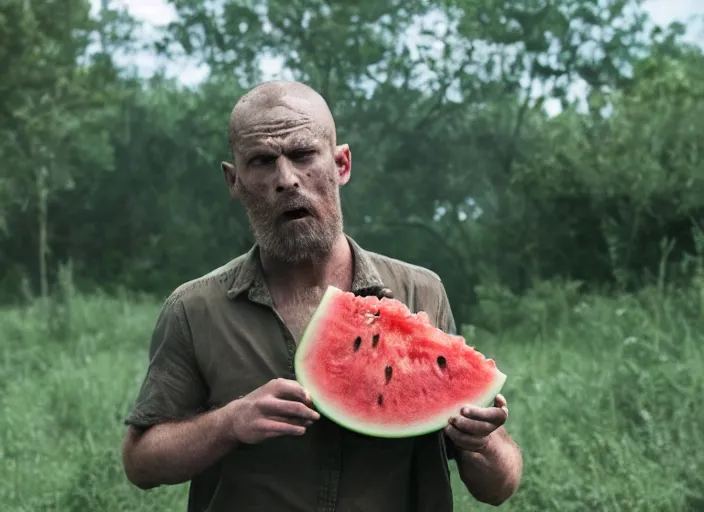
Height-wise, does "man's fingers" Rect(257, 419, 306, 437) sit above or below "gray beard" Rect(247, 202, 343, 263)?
below

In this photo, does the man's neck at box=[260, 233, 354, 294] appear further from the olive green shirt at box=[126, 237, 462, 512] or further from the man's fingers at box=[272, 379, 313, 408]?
the man's fingers at box=[272, 379, 313, 408]

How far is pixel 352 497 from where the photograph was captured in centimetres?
204

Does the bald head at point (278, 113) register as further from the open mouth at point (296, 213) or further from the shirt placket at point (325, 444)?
the shirt placket at point (325, 444)

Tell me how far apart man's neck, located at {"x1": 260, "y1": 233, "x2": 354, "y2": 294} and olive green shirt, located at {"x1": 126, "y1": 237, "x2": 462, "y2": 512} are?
0.12 ft

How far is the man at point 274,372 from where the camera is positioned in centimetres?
205

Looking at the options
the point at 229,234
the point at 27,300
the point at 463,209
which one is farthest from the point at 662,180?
the point at 27,300

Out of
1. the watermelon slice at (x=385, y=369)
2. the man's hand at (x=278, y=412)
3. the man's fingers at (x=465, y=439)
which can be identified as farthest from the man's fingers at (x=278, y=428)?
the man's fingers at (x=465, y=439)

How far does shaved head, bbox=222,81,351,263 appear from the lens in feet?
6.86

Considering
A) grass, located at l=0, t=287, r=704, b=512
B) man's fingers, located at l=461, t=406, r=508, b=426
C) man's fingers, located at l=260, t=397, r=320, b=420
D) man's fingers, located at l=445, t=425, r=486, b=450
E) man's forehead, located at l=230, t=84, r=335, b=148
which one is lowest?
grass, located at l=0, t=287, r=704, b=512

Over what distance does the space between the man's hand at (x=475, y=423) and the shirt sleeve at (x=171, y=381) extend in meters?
0.62

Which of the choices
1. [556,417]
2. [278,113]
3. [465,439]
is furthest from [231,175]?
[556,417]

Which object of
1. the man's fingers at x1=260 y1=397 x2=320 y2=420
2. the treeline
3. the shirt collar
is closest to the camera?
the man's fingers at x1=260 y1=397 x2=320 y2=420

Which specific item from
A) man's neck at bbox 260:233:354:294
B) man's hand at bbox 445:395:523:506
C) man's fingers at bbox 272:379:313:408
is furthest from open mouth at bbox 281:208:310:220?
man's hand at bbox 445:395:523:506

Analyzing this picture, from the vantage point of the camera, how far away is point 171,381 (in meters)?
2.10
